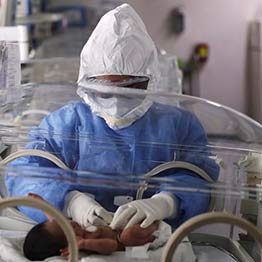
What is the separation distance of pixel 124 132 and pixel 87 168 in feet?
0.46

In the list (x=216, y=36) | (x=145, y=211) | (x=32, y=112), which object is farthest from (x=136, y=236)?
(x=216, y=36)

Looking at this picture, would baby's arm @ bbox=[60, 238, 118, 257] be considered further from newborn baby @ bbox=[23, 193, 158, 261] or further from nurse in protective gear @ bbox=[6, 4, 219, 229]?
nurse in protective gear @ bbox=[6, 4, 219, 229]

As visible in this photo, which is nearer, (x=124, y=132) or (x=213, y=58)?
(x=124, y=132)

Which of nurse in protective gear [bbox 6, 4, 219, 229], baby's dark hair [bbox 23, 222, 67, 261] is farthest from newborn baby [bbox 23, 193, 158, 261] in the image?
nurse in protective gear [bbox 6, 4, 219, 229]

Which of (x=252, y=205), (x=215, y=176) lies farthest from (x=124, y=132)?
(x=252, y=205)

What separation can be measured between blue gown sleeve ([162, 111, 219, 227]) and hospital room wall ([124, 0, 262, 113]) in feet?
8.80

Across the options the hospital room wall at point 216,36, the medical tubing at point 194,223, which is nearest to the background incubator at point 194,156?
the medical tubing at point 194,223

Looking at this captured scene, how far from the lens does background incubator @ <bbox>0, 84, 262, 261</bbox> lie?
2.80 feet

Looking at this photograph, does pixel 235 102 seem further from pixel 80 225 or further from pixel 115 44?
pixel 80 225

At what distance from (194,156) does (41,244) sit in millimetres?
374

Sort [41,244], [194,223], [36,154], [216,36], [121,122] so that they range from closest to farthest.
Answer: [194,223] → [41,244] → [36,154] → [121,122] → [216,36]

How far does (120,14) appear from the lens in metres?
1.14

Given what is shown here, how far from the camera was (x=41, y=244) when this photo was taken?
807 millimetres

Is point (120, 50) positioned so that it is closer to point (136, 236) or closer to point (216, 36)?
point (136, 236)
